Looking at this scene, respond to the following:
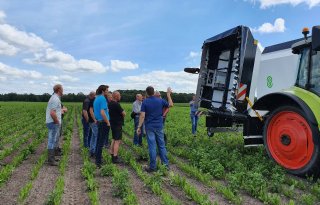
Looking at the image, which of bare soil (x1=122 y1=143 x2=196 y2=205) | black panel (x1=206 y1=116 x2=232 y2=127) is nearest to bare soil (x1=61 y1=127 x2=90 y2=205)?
bare soil (x1=122 y1=143 x2=196 y2=205)

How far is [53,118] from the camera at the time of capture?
360 inches

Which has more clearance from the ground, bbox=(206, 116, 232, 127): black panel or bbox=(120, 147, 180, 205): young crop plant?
bbox=(206, 116, 232, 127): black panel

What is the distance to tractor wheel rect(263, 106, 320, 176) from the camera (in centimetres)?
703

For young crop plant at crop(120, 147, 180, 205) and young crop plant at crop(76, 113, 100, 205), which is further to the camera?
young crop plant at crop(76, 113, 100, 205)

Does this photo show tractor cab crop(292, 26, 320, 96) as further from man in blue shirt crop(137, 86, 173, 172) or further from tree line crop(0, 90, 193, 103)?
tree line crop(0, 90, 193, 103)

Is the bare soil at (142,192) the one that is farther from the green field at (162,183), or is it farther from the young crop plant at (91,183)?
the young crop plant at (91,183)

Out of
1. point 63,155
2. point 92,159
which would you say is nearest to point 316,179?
point 92,159

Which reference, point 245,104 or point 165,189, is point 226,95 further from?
point 165,189

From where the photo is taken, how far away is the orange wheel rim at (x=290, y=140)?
23.9 ft

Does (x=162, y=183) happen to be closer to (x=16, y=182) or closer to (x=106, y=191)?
(x=106, y=191)

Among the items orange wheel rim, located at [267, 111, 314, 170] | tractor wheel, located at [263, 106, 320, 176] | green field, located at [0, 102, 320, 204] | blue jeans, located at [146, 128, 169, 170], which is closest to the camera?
green field, located at [0, 102, 320, 204]

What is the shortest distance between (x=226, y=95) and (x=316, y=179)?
4334 mm

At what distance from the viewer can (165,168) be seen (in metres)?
8.20

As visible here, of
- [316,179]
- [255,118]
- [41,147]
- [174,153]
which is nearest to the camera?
[316,179]
